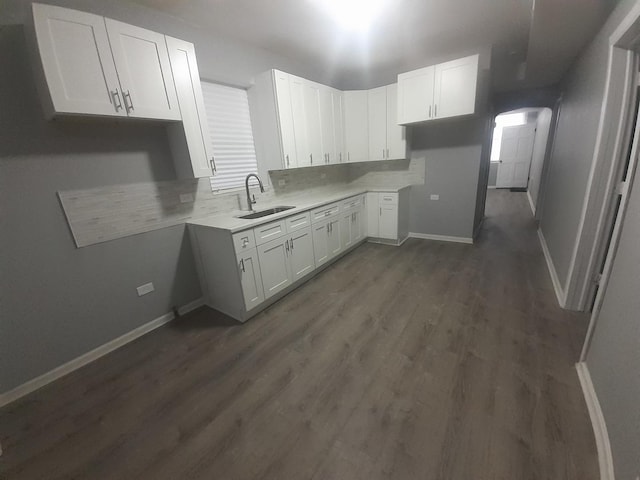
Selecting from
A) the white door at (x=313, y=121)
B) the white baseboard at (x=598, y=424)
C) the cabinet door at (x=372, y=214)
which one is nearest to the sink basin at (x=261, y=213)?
the white door at (x=313, y=121)

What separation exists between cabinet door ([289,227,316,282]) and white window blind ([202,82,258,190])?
94cm

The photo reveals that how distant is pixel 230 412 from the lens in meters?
1.53

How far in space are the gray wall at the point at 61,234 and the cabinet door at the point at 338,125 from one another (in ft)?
6.11

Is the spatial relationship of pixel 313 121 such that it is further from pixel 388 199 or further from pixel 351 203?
pixel 388 199

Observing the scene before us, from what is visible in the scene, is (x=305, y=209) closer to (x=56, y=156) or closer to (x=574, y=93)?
(x=56, y=156)

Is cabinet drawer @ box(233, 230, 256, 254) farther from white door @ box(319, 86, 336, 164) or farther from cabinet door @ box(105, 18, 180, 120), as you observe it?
white door @ box(319, 86, 336, 164)

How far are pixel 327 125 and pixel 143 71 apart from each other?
232 cm

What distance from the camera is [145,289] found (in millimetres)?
2303

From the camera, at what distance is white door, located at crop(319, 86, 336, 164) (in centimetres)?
352

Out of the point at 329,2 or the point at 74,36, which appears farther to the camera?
the point at 329,2

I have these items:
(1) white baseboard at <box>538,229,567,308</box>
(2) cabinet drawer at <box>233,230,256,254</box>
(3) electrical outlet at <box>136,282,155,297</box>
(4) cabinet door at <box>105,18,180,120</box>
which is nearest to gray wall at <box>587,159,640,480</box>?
(1) white baseboard at <box>538,229,567,308</box>

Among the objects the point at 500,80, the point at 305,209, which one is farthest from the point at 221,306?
the point at 500,80

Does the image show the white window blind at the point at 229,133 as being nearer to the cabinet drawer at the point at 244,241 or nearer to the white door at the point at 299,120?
the white door at the point at 299,120

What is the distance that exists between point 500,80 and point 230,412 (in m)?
6.00
